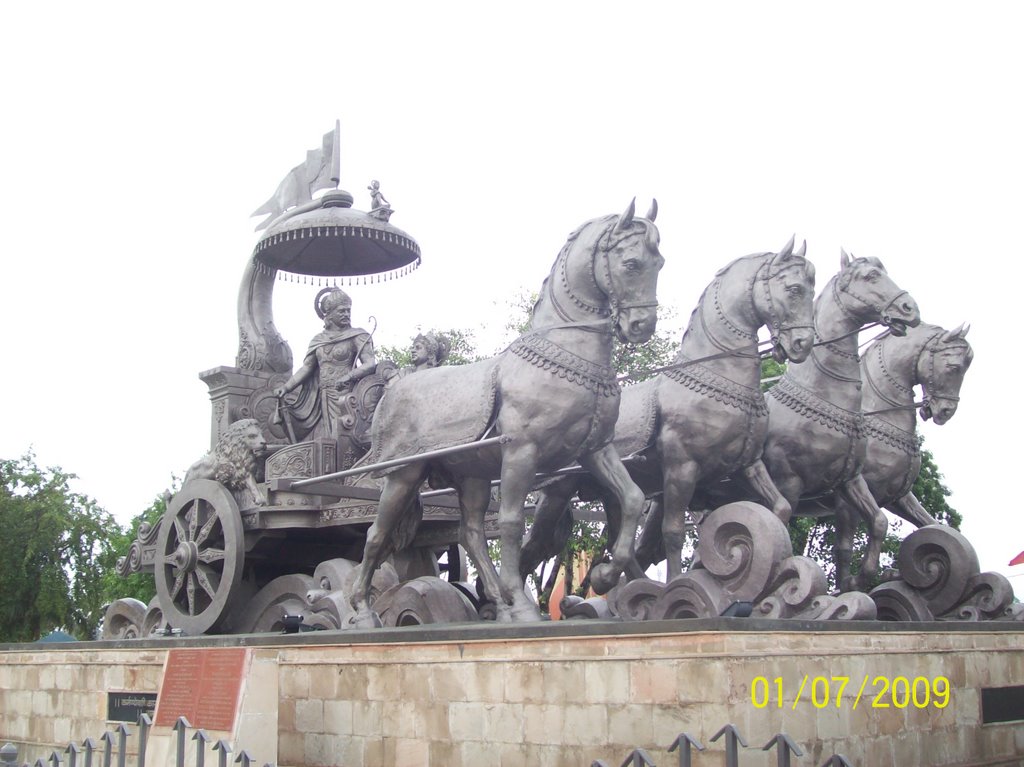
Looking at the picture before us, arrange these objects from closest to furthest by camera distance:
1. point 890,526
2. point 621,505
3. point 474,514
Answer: point 621,505 < point 474,514 < point 890,526

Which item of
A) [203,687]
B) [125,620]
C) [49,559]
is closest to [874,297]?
[203,687]

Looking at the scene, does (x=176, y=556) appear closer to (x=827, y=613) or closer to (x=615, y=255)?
(x=615, y=255)

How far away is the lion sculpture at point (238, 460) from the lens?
38.6 feet

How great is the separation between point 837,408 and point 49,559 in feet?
74.9

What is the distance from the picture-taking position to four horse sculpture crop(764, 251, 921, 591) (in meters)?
10.1

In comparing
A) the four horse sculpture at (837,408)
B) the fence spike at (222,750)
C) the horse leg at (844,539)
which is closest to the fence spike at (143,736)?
the fence spike at (222,750)

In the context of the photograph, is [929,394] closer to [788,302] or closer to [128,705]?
[788,302]

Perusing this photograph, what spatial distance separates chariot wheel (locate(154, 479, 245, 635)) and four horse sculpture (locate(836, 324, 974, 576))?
18.4 ft

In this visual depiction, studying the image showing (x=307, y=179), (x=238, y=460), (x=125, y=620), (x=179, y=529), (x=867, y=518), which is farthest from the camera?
(x=307, y=179)

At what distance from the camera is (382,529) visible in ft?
32.1

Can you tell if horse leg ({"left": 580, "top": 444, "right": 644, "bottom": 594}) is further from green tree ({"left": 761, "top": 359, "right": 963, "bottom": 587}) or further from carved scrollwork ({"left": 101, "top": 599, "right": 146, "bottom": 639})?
green tree ({"left": 761, "top": 359, "right": 963, "bottom": 587})

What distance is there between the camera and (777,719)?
686 centimetres

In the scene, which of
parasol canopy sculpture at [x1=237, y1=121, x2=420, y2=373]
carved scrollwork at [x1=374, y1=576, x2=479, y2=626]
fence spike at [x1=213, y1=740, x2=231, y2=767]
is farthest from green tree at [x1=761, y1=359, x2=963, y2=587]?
fence spike at [x1=213, y1=740, x2=231, y2=767]

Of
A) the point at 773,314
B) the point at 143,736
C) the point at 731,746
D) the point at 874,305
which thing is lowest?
the point at 143,736
